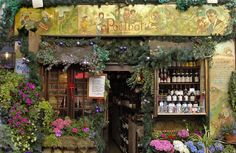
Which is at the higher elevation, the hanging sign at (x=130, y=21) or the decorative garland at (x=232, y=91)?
the hanging sign at (x=130, y=21)

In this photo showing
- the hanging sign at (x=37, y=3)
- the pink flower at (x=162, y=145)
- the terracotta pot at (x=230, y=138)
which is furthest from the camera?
the hanging sign at (x=37, y=3)

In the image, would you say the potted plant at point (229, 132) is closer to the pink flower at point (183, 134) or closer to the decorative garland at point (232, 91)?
the decorative garland at point (232, 91)

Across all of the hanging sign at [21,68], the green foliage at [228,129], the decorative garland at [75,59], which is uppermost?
the decorative garland at [75,59]

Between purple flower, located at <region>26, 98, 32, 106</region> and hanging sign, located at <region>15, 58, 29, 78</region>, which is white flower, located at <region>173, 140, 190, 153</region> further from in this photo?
hanging sign, located at <region>15, 58, 29, 78</region>

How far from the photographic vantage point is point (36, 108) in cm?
925

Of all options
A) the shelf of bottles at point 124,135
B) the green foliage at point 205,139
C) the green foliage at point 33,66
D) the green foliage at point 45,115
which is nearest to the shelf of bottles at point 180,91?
the green foliage at point 205,139

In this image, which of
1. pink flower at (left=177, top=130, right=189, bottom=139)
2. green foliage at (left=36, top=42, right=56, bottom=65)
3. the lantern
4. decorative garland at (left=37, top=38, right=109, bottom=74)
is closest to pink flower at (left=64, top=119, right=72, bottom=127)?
decorative garland at (left=37, top=38, right=109, bottom=74)

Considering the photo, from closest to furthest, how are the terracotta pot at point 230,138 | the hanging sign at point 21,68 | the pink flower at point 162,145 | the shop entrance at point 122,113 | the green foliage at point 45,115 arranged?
the pink flower at point 162,145 → the green foliage at point 45,115 → the terracotta pot at point 230,138 → the hanging sign at point 21,68 → the shop entrance at point 122,113

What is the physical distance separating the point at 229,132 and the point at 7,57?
6.09 m

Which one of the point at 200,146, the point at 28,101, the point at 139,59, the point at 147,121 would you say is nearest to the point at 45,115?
the point at 28,101

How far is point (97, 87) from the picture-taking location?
32.8 feet

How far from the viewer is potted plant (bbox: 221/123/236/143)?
9.74m

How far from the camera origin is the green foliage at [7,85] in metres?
9.09

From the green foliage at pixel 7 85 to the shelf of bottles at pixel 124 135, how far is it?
157 inches
